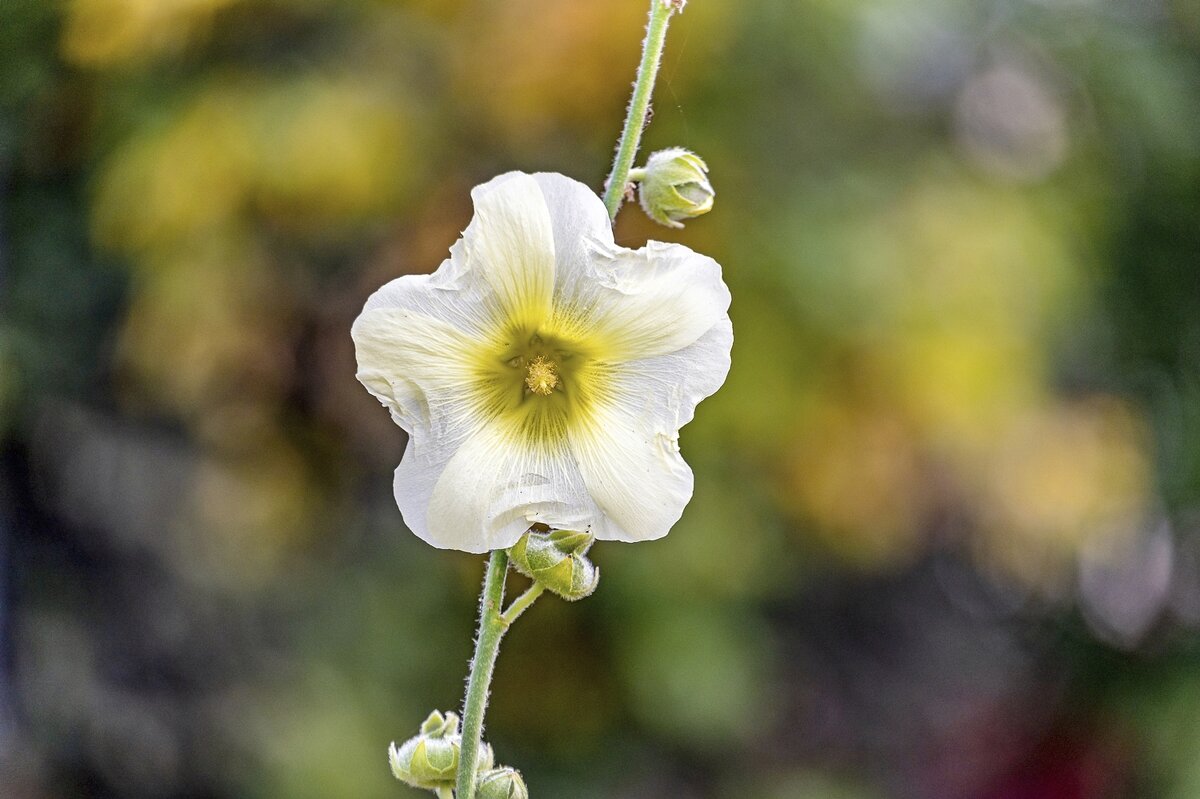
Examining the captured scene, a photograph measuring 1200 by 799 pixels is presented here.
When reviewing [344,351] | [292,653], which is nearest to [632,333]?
[344,351]

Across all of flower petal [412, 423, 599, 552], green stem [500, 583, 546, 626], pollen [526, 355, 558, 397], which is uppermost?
pollen [526, 355, 558, 397]

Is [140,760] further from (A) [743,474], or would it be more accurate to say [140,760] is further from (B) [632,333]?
(B) [632,333]

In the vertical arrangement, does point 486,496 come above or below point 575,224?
below

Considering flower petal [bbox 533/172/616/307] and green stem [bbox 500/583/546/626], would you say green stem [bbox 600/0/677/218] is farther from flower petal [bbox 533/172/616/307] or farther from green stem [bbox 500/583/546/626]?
green stem [bbox 500/583/546/626]

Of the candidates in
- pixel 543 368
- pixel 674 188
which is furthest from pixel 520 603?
pixel 674 188

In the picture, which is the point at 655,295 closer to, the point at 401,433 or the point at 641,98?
the point at 641,98

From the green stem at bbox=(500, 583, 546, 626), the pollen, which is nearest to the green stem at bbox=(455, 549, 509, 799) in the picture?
the green stem at bbox=(500, 583, 546, 626)
